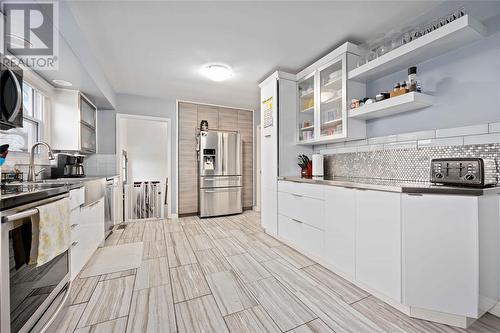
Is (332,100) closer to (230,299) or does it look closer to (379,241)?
(379,241)

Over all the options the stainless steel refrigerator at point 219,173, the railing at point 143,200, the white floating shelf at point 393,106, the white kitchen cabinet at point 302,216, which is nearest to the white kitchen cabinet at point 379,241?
the white kitchen cabinet at point 302,216

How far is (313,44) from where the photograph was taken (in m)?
2.30

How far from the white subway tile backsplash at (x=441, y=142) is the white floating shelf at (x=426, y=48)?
71 centimetres

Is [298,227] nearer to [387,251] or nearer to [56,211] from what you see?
[387,251]

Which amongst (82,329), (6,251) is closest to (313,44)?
(6,251)

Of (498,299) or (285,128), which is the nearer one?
(498,299)

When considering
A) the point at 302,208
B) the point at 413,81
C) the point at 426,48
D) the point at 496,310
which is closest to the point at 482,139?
the point at 413,81

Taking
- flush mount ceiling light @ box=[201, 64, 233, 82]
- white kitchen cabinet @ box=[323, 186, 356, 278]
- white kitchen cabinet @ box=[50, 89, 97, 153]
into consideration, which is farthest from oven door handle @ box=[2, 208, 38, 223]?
flush mount ceiling light @ box=[201, 64, 233, 82]

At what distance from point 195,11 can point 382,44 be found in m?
1.75

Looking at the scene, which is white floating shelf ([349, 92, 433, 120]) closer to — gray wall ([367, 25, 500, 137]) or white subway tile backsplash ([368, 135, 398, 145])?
gray wall ([367, 25, 500, 137])

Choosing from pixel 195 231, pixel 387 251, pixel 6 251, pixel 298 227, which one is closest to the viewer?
pixel 6 251

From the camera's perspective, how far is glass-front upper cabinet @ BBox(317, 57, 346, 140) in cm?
231

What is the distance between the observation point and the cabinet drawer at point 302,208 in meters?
2.12

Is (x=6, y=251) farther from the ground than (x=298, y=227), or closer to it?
farther from the ground
